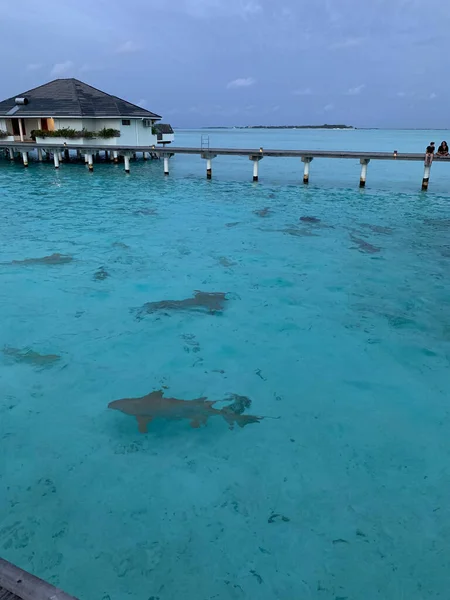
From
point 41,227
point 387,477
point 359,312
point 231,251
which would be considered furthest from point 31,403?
point 41,227

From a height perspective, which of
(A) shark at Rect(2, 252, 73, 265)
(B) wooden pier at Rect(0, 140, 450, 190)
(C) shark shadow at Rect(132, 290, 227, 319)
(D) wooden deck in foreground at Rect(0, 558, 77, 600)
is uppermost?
(B) wooden pier at Rect(0, 140, 450, 190)

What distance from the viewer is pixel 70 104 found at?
3791 cm

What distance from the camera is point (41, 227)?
1788cm

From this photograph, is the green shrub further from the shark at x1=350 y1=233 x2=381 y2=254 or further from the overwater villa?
the shark at x1=350 y1=233 x2=381 y2=254

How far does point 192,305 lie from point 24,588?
8540 millimetres

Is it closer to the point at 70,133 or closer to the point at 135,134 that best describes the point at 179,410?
the point at 70,133

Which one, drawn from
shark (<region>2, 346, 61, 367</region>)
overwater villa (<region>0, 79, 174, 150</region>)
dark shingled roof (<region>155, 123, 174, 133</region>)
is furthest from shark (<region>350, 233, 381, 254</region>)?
dark shingled roof (<region>155, 123, 174, 133</region>)

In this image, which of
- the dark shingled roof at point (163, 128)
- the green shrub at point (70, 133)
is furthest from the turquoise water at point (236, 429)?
the dark shingled roof at point (163, 128)

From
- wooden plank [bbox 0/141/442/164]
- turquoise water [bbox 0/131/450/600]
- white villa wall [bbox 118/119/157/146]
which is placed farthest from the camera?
white villa wall [bbox 118/119/157/146]

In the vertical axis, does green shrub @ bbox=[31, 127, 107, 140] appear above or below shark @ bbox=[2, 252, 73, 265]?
above

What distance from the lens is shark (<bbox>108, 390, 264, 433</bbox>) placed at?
6.57 meters

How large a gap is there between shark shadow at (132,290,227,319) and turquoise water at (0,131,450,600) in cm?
24

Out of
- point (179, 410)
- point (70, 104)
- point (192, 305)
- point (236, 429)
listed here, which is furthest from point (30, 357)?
point (70, 104)

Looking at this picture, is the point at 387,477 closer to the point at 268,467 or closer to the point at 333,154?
the point at 268,467
